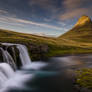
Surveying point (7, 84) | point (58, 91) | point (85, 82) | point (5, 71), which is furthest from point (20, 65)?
point (85, 82)

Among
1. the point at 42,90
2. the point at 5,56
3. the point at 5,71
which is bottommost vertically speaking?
the point at 42,90

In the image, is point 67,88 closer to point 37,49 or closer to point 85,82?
point 85,82

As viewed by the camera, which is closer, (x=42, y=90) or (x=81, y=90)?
(x=81, y=90)

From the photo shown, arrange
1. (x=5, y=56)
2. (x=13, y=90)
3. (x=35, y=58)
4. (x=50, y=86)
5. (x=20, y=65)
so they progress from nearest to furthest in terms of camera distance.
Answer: (x=13, y=90), (x=50, y=86), (x=5, y=56), (x=20, y=65), (x=35, y=58)

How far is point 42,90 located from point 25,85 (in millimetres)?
4353

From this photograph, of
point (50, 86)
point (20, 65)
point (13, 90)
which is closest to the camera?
point (13, 90)

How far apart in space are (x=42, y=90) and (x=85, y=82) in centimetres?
894

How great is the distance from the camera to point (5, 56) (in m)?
32.9

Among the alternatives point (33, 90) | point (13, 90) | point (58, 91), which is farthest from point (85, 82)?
point (13, 90)

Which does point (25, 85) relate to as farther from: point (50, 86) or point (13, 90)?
point (50, 86)

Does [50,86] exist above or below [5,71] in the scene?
below

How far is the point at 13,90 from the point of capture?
20359 millimetres

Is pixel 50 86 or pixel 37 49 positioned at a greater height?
pixel 37 49

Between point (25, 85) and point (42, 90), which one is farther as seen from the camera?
point (25, 85)
